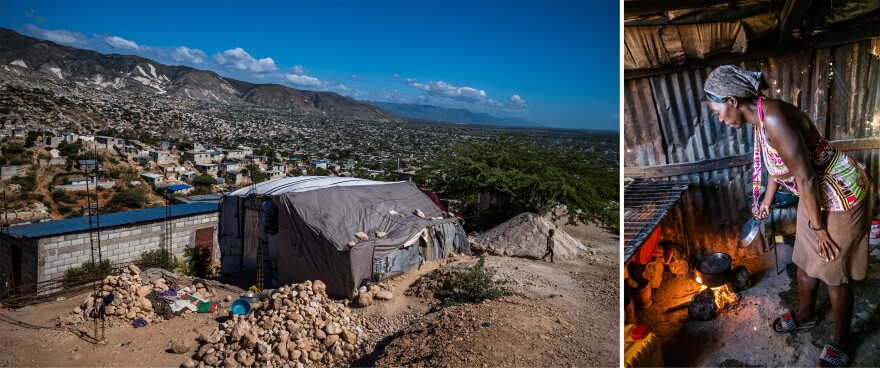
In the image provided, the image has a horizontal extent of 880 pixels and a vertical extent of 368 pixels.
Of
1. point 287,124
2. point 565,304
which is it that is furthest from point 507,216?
point 287,124

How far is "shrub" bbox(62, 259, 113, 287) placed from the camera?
115 inches

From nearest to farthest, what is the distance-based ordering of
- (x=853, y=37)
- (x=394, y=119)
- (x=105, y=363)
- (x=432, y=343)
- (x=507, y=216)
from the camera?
(x=853, y=37), (x=105, y=363), (x=432, y=343), (x=394, y=119), (x=507, y=216)

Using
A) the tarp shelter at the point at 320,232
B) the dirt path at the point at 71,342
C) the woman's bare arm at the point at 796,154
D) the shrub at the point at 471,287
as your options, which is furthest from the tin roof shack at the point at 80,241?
the woman's bare arm at the point at 796,154

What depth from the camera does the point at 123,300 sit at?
9.64 feet

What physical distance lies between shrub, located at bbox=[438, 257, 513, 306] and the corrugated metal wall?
6.46 feet

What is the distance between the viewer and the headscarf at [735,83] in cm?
131

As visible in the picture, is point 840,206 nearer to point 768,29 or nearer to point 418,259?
point 768,29

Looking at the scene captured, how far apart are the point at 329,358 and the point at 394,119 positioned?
120 inches

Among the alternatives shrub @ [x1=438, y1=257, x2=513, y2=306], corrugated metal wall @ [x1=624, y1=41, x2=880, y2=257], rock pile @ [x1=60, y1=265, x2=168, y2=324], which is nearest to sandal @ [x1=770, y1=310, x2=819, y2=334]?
corrugated metal wall @ [x1=624, y1=41, x2=880, y2=257]

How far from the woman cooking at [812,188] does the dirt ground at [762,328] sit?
0.13 feet

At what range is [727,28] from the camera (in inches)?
58.8

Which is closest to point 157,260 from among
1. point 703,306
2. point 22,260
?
point 22,260

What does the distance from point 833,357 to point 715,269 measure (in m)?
0.37

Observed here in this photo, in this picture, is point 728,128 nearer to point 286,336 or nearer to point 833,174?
point 833,174
